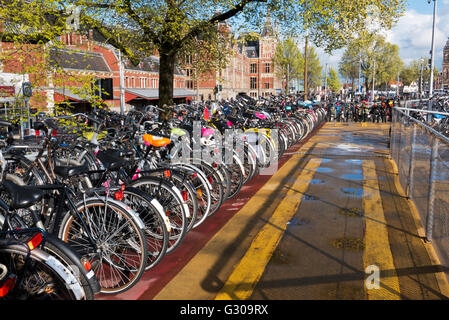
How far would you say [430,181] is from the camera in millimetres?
4547

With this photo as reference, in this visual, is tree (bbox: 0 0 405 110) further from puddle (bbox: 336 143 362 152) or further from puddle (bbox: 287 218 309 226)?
puddle (bbox: 287 218 309 226)

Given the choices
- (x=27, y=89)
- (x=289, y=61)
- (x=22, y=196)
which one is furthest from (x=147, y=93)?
(x=22, y=196)

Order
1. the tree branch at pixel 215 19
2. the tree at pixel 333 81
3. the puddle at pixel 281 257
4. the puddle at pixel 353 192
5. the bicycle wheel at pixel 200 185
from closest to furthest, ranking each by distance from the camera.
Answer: the puddle at pixel 281 257 → the bicycle wheel at pixel 200 185 → the puddle at pixel 353 192 → the tree branch at pixel 215 19 → the tree at pixel 333 81

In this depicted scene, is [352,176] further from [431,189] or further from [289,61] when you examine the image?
[289,61]

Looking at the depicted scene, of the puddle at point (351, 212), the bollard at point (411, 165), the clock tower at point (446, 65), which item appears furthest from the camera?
the clock tower at point (446, 65)

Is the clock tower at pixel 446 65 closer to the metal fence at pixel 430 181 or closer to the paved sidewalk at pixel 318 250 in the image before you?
the metal fence at pixel 430 181

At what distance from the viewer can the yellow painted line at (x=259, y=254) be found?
3.53 m

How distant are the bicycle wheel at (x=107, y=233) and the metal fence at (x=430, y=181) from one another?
274cm

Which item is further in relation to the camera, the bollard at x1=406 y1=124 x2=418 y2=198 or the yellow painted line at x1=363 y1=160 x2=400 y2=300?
the bollard at x1=406 y1=124 x2=418 y2=198

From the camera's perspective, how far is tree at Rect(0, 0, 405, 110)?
12328 millimetres

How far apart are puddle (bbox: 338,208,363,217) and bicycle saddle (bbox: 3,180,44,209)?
13.4 feet

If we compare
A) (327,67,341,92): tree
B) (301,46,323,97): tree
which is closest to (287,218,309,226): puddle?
(301,46,323,97): tree

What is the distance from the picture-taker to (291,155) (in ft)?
34.3

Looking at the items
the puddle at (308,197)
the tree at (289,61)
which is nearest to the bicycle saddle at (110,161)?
the puddle at (308,197)
